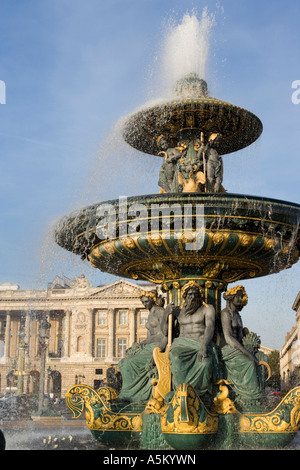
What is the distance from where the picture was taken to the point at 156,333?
7.39 metres

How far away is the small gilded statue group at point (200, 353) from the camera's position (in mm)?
6480

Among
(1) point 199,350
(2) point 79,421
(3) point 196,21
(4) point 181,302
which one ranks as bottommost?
(2) point 79,421

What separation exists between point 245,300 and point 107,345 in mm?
67067


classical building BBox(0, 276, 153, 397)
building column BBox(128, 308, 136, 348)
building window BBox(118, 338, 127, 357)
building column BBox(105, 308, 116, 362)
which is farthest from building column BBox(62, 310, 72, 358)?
building column BBox(128, 308, 136, 348)

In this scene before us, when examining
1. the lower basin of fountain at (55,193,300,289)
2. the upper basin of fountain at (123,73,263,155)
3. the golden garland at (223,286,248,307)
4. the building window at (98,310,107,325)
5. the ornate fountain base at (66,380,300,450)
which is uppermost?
the building window at (98,310,107,325)

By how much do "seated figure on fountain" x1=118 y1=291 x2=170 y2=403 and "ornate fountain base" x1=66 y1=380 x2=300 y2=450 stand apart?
150 millimetres

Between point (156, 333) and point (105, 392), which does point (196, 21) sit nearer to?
point (156, 333)

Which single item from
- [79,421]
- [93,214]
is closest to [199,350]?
[93,214]

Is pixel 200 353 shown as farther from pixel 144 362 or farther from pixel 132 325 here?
pixel 132 325

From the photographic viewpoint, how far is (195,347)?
660 centimetres

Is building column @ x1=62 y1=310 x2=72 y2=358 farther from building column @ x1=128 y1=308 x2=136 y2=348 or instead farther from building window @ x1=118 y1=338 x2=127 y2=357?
building column @ x1=128 y1=308 x2=136 y2=348

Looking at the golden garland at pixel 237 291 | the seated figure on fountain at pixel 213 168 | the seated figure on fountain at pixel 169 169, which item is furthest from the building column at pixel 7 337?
the golden garland at pixel 237 291

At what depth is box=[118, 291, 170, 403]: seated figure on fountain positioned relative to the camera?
278 inches

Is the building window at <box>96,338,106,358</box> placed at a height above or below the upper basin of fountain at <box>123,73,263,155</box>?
below
